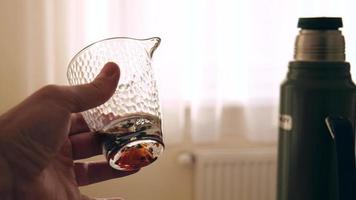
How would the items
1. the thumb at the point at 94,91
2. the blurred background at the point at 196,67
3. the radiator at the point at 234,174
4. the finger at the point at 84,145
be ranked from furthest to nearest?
the radiator at the point at 234,174, the blurred background at the point at 196,67, the finger at the point at 84,145, the thumb at the point at 94,91

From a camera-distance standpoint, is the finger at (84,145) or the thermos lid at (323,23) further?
the finger at (84,145)

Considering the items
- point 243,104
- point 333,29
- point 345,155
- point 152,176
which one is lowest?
point 152,176

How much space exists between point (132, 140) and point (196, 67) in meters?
1.02

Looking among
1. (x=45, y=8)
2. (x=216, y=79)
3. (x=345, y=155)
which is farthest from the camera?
(x=216, y=79)

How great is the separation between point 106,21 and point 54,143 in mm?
943

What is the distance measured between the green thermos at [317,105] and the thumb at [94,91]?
→ 28cm

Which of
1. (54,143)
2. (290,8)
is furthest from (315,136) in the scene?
(290,8)

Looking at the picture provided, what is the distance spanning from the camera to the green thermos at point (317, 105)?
0.71 metres

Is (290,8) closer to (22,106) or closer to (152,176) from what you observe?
(152,176)

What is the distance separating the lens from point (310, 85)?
0.72 m

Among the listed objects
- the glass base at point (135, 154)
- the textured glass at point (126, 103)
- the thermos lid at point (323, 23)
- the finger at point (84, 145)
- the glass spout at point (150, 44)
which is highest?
the thermos lid at point (323, 23)

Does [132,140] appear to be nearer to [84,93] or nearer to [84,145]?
[84,93]

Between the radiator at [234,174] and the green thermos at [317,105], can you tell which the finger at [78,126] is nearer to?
the green thermos at [317,105]

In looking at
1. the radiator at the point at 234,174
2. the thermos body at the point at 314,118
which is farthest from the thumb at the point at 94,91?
the radiator at the point at 234,174
